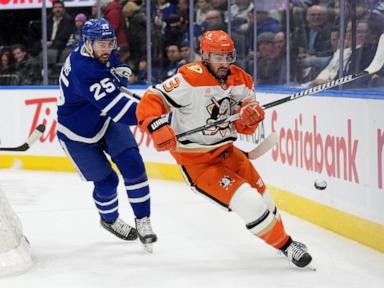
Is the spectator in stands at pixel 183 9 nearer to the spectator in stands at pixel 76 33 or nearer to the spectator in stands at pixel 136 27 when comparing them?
the spectator in stands at pixel 136 27

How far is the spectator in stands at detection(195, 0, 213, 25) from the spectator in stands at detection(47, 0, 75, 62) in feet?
3.94

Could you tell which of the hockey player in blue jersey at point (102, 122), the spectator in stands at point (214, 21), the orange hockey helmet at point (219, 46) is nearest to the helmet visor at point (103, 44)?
the hockey player in blue jersey at point (102, 122)

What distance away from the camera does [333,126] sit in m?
4.27

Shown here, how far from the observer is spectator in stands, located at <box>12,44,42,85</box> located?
7.48 metres

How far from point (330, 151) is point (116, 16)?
3379 millimetres

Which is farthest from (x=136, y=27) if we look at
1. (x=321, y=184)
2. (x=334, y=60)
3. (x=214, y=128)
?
(x=214, y=128)

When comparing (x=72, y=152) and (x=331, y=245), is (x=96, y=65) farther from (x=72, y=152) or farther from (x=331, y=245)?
(x=331, y=245)

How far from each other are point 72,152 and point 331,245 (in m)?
1.26

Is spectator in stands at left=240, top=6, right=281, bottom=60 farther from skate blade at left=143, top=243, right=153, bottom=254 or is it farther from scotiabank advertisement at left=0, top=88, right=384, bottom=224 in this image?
skate blade at left=143, top=243, right=153, bottom=254

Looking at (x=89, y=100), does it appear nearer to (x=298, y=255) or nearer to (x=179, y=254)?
(x=179, y=254)

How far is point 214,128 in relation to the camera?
11.6ft

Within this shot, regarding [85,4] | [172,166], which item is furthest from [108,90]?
[85,4]

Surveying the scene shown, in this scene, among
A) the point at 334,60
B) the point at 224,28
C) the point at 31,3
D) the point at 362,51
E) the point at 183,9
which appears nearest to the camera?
the point at 362,51

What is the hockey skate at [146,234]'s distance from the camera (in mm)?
3879
